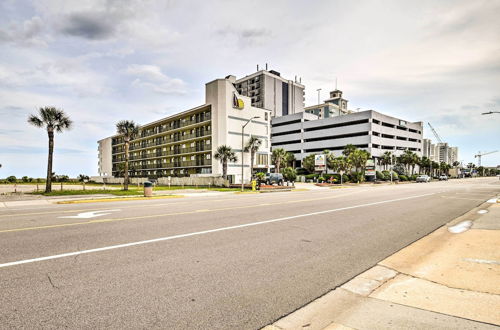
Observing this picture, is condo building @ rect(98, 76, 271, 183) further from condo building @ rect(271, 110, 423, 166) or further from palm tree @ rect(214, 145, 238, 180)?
condo building @ rect(271, 110, 423, 166)

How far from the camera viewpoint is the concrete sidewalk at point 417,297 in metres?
2.99

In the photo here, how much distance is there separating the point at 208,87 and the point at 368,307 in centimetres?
5191

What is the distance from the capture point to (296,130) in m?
93.4

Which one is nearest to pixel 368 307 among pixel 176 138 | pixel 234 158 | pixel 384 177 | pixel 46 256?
pixel 46 256

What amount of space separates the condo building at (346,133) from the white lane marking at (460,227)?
2777 inches

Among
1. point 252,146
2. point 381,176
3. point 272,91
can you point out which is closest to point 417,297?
point 252,146

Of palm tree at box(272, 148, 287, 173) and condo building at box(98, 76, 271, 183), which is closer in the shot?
condo building at box(98, 76, 271, 183)

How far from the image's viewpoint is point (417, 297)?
3.60 meters

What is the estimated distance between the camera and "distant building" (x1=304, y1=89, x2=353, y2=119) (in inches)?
4828

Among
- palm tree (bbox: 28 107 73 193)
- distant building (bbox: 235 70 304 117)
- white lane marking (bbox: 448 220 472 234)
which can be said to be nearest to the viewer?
white lane marking (bbox: 448 220 472 234)

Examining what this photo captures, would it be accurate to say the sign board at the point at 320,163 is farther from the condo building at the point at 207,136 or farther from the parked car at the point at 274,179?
the parked car at the point at 274,179

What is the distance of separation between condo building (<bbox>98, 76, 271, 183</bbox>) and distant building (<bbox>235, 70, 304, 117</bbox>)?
42.4 metres

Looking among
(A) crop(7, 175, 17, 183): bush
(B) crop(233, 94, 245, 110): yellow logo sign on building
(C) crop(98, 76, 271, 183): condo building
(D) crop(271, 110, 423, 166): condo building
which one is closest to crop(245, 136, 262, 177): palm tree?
(C) crop(98, 76, 271, 183): condo building

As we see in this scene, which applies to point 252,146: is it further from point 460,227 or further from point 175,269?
point 175,269
